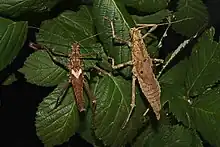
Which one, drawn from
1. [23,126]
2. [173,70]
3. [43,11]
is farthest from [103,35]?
[23,126]

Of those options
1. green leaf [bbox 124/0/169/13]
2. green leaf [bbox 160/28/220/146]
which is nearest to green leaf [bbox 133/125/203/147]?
green leaf [bbox 160/28/220/146]

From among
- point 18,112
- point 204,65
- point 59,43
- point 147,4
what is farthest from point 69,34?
point 18,112

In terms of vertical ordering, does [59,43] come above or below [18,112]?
above

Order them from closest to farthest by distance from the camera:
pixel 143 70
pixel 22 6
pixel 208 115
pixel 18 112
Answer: pixel 22 6 → pixel 208 115 → pixel 143 70 → pixel 18 112

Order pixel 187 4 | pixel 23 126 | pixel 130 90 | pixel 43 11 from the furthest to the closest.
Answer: pixel 23 126 → pixel 187 4 → pixel 130 90 → pixel 43 11

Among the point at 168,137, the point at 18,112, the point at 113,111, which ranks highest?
the point at 113,111

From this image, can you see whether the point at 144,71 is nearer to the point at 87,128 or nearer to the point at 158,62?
the point at 158,62

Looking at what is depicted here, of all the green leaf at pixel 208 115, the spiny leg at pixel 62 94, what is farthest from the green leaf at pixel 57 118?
the green leaf at pixel 208 115

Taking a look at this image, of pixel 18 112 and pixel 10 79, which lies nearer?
pixel 10 79

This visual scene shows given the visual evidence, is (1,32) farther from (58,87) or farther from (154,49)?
(154,49)
